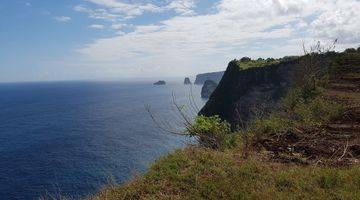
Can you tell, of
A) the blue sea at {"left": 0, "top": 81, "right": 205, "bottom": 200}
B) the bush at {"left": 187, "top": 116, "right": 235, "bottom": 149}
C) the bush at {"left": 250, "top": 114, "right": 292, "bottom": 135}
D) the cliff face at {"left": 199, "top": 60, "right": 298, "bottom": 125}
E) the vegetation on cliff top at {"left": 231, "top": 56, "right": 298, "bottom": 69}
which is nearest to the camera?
the bush at {"left": 187, "top": 116, "right": 235, "bottom": 149}

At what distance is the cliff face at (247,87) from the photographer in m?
87.9

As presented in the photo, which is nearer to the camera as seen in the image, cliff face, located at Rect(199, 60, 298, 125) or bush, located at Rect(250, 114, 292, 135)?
bush, located at Rect(250, 114, 292, 135)

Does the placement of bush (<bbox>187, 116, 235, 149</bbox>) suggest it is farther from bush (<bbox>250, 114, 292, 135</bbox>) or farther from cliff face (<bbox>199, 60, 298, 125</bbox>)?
cliff face (<bbox>199, 60, 298, 125</bbox>)

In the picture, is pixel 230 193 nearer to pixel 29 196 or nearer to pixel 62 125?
pixel 29 196

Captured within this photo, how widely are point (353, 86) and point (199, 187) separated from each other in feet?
73.6

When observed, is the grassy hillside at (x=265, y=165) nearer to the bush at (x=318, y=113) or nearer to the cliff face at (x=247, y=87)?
the bush at (x=318, y=113)

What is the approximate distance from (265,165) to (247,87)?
9083 cm

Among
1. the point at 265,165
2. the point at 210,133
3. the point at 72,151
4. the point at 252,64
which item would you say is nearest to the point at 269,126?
the point at 210,133

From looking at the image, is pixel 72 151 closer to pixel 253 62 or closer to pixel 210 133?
pixel 253 62

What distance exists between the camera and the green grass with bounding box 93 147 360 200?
28.2ft

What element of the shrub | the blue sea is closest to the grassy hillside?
the blue sea

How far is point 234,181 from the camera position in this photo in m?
9.41

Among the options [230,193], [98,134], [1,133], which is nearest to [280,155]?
[230,193]

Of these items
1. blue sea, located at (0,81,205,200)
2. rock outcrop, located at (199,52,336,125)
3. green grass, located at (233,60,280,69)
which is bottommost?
blue sea, located at (0,81,205,200)
